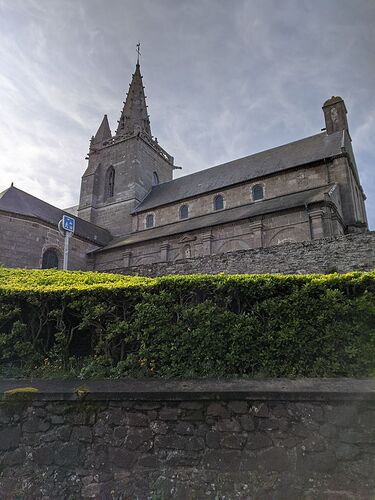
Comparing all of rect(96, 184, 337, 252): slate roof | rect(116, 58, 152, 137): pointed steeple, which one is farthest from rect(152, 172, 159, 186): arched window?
rect(96, 184, 337, 252): slate roof

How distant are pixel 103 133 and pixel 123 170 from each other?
7.42 metres

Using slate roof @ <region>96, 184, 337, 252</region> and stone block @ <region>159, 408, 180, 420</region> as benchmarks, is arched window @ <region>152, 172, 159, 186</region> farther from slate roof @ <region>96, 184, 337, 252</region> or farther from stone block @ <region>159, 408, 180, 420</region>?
stone block @ <region>159, 408, 180, 420</region>

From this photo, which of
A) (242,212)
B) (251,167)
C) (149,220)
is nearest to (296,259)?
(242,212)

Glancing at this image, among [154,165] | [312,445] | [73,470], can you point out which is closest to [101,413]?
[73,470]

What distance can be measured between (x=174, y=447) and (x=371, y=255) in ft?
29.8

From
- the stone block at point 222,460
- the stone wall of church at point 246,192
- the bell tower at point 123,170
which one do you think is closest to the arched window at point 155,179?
the bell tower at point 123,170

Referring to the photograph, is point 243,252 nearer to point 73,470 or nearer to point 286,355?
point 286,355

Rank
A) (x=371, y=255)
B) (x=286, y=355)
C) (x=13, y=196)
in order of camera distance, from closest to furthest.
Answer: (x=286, y=355) → (x=371, y=255) → (x=13, y=196)

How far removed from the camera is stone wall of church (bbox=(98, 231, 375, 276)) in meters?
10.5

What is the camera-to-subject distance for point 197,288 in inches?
197

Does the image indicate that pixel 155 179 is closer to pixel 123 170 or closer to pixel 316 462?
pixel 123 170

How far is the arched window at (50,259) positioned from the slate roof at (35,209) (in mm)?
1773

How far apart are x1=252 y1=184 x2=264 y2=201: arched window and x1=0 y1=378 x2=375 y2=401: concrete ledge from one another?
61.1ft

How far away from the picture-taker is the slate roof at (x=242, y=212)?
1766cm
